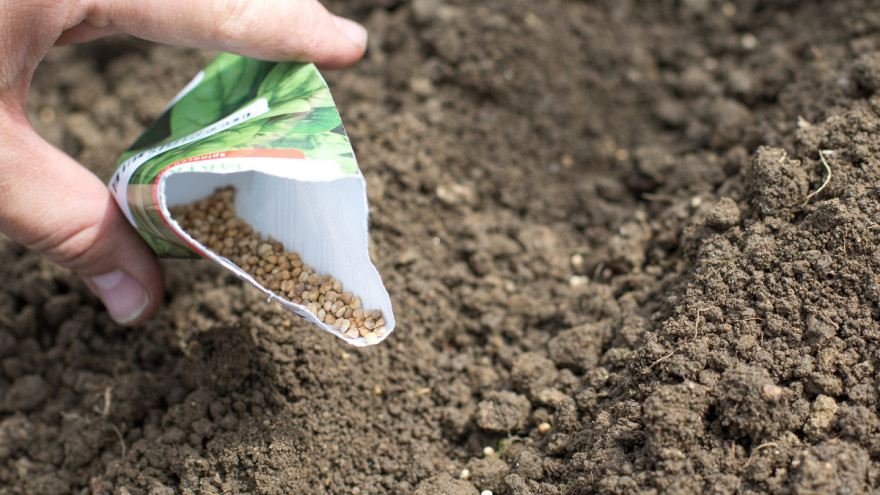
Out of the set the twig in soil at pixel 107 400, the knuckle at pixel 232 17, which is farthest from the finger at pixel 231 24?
the twig in soil at pixel 107 400

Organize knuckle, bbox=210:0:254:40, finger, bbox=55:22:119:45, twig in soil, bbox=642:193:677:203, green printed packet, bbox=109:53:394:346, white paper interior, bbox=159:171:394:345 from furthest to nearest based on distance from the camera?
twig in soil, bbox=642:193:677:203 → finger, bbox=55:22:119:45 → knuckle, bbox=210:0:254:40 → white paper interior, bbox=159:171:394:345 → green printed packet, bbox=109:53:394:346

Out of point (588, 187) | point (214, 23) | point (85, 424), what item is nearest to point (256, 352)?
point (85, 424)

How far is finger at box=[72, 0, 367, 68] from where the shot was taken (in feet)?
5.80

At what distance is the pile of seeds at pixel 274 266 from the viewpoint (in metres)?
1.74

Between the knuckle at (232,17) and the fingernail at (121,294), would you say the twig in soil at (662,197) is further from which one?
the fingernail at (121,294)

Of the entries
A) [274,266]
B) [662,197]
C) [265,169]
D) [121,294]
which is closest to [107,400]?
[121,294]

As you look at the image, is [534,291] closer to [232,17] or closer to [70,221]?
[232,17]

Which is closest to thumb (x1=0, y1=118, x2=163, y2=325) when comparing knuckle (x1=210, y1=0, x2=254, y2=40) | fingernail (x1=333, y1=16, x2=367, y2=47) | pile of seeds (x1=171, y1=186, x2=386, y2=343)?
pile of seeds (x1=171, y1=186, x2=386, y2=343)

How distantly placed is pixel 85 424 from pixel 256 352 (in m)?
0.58

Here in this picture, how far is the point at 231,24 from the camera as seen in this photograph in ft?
5.95

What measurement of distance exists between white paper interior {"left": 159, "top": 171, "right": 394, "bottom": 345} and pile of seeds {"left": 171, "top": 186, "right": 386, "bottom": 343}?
2cm

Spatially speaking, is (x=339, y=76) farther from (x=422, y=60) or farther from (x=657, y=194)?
(x=657, y=194)

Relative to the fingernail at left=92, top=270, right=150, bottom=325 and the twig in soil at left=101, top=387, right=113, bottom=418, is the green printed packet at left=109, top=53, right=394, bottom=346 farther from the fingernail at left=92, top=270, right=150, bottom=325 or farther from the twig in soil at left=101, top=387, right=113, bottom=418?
the twig in soil at left=101, top=387, right=113, bottom=418

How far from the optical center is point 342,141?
1.57 m
